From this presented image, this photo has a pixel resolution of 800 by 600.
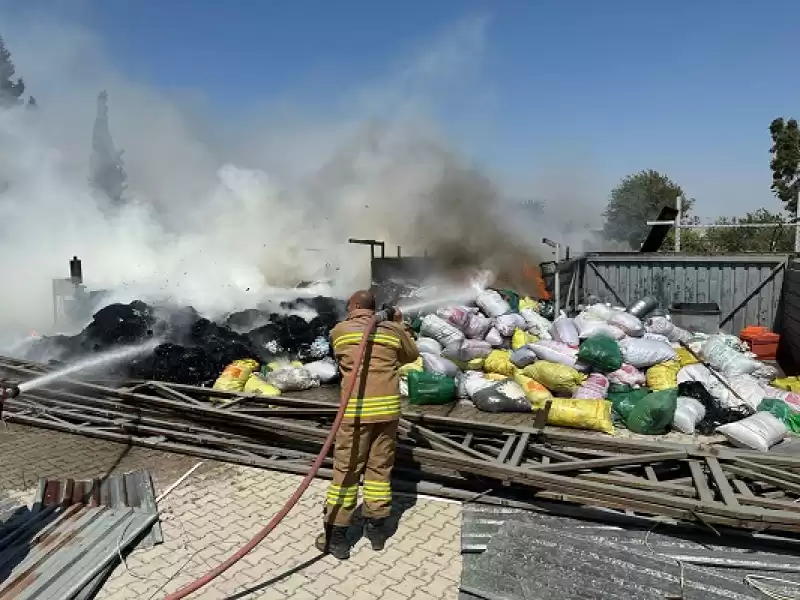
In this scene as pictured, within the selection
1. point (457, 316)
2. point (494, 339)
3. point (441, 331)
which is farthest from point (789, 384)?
point (441, 331)

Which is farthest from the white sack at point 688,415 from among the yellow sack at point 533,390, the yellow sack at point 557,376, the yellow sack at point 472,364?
the yellow sack at point 472,364

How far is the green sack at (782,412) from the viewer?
5.63 meters

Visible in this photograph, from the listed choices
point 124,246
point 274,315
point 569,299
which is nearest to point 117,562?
point 274,315

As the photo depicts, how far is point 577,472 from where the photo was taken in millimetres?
4020

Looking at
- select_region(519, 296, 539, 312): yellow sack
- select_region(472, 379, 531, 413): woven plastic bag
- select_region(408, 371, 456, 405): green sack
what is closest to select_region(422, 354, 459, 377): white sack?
select_region(408, 371, 456, 405): green sack

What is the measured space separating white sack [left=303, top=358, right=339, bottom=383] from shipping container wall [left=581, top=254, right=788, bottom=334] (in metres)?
6.14

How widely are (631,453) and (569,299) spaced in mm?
6821

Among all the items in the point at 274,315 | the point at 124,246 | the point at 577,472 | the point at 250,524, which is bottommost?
the point at 250,524

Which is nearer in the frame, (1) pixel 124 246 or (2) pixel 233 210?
(2) pixel 233 210

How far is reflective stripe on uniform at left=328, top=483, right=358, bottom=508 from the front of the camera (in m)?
3.54

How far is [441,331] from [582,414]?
8.41ft

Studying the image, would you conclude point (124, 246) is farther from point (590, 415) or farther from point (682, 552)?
point (682, 552)

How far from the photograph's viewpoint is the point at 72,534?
355 cm

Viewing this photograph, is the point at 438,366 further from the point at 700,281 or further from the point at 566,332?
the point at 700,281
